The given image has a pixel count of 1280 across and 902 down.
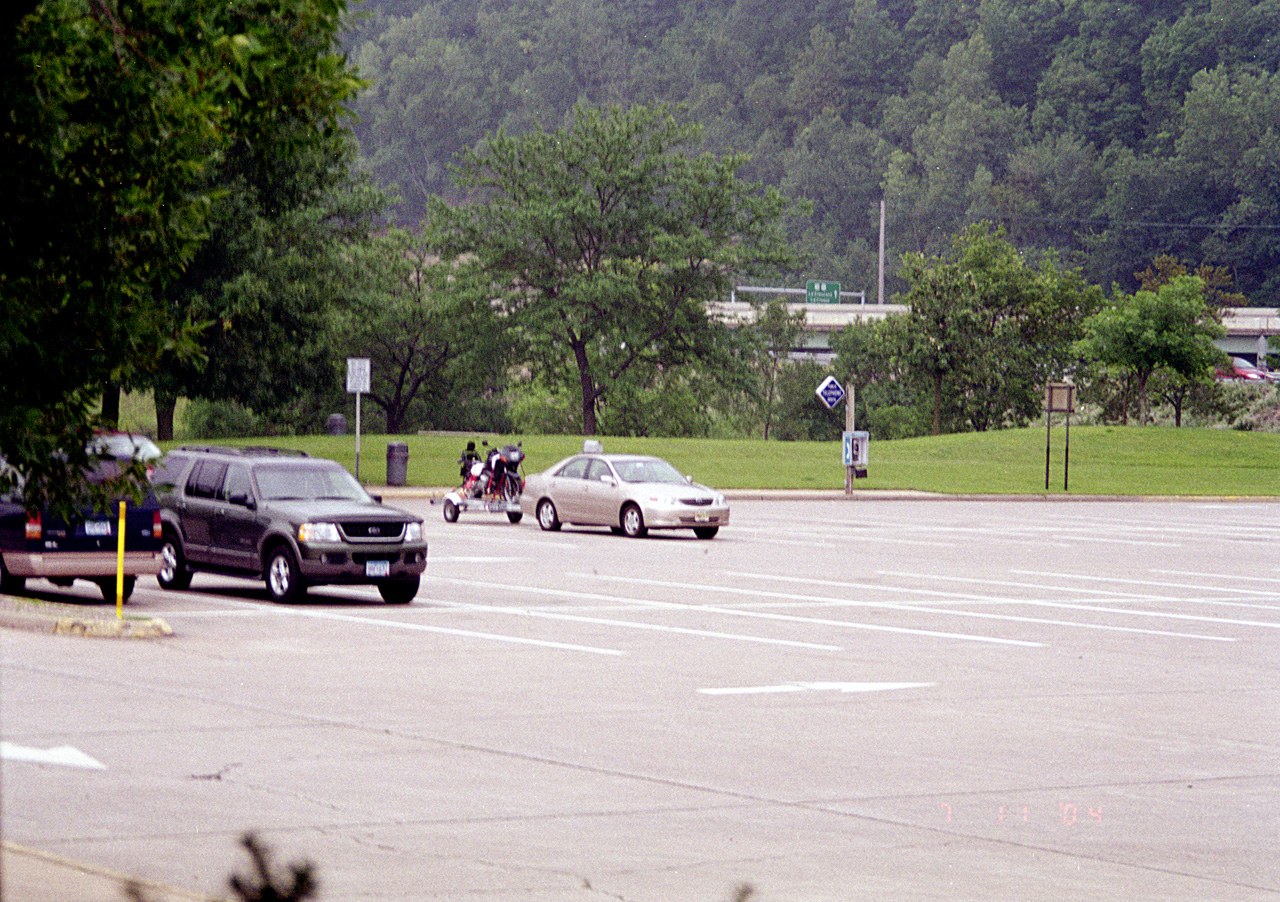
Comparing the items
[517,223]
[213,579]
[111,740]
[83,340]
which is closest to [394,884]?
[83,340]

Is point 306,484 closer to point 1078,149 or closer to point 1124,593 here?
point 1124,593

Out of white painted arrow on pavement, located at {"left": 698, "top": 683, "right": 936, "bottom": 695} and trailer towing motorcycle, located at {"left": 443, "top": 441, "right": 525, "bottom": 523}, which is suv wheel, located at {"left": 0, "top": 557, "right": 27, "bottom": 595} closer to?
white painted arrow on pavement, located at {"left": 698, "top": 683, "right": 936, "bottom": 695}

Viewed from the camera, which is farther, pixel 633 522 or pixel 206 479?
pixel 633 522

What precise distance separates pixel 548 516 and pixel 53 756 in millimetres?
23086

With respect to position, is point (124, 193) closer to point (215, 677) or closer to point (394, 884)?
point (394, 884)

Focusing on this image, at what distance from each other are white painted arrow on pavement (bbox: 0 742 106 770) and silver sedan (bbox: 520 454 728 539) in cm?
2103

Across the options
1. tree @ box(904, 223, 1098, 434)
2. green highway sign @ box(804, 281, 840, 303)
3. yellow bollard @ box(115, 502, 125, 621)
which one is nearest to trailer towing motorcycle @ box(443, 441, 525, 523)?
yellow bollard @ box(115, 502, 125, 621)

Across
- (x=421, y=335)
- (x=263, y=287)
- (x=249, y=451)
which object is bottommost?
(x=249, y=451)

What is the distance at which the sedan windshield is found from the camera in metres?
32.1

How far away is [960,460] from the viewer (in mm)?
67125

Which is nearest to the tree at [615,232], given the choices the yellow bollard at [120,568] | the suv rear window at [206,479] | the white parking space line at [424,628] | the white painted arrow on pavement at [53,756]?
the suv rear window at [206,479]

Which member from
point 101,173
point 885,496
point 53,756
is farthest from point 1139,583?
point 885,496

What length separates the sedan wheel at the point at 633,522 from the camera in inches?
1228

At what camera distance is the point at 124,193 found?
812 cm
